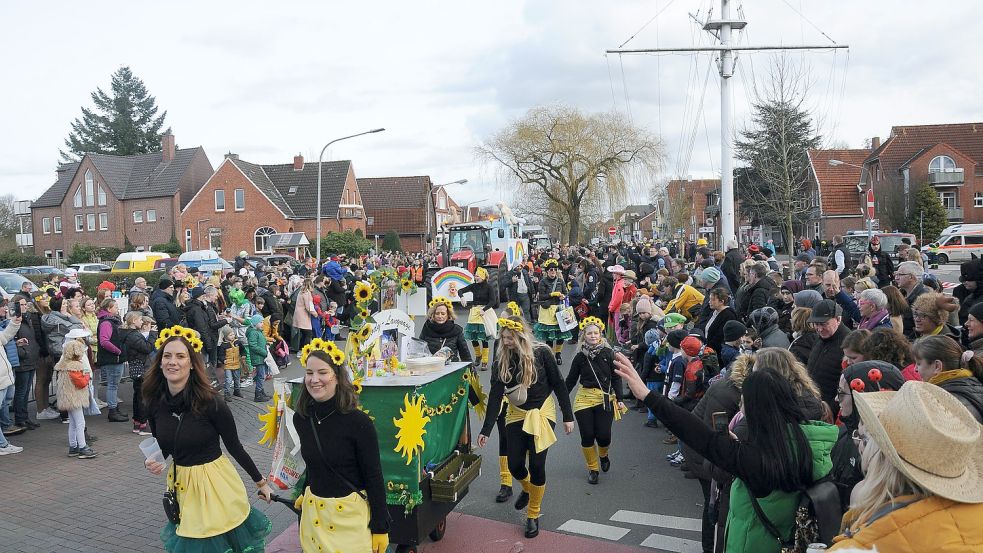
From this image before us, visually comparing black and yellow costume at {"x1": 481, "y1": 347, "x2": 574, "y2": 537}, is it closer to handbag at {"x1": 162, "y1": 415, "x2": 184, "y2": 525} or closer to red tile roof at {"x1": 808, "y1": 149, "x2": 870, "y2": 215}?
handbag at {"x1": 162, "y1": 415, "x2": 184, "y2": 525}

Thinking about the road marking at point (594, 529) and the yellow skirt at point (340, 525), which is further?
the road marking at point (594, 529)

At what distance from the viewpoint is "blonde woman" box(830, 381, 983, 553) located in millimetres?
2135

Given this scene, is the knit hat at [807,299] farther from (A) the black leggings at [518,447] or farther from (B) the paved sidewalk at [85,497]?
(B) the paved sidewalk at [85,497]

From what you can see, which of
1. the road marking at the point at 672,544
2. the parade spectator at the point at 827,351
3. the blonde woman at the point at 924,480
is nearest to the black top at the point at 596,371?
the road marking at the point at 672,544

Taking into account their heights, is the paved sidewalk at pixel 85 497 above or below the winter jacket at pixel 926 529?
below

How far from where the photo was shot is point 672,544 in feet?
18.4

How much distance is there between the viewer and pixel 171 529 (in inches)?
177

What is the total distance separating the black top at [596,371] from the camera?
7.04 m

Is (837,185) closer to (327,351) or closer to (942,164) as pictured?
(942,164)

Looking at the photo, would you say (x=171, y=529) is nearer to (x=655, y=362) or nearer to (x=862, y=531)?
(x=862, y=531)

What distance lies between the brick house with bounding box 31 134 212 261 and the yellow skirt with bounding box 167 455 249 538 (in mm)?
53721

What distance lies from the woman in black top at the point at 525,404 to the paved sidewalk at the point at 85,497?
85.5 inches

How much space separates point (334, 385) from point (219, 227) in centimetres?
5284

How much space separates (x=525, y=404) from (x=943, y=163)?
54.0 meters
